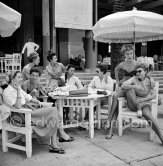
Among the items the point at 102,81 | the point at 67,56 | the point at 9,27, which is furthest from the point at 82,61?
the point at 9,27

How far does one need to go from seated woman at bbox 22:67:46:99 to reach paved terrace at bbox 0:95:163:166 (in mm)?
828

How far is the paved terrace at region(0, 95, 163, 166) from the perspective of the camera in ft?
9.90

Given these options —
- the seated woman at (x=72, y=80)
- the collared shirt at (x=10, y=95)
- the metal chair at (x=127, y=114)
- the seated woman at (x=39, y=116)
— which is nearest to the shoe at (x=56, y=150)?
the seated woman at (x=39, y=116)

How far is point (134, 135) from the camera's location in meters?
4.15

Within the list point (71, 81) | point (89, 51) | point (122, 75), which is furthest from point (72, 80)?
point (89, 51)

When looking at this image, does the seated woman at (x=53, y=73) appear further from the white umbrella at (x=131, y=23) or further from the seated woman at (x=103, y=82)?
the white umbrella at (x=131, y=23)

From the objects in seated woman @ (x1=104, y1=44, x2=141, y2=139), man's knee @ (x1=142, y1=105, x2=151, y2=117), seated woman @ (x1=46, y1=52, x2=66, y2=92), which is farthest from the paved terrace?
seated woman @ (x1=46, y1=52, x2=66, y2=92)

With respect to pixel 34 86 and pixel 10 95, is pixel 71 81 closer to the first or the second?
pixel 34 86

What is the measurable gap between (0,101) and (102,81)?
2.25 m

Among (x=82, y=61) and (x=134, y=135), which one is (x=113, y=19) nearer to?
(x=134, y=135)

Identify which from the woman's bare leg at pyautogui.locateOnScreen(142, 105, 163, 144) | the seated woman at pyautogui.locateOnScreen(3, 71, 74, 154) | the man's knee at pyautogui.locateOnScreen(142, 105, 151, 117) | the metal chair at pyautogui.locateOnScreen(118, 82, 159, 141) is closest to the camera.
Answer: the seated woman at pyautogui.locateOnScreen(3, 71, 74, 154)

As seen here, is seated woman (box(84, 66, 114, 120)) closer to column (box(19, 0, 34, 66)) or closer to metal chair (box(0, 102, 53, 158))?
metal chair (box(0, 102, 53, 158))

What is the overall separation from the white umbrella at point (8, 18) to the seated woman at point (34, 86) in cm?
84

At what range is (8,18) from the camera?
11.9ft
